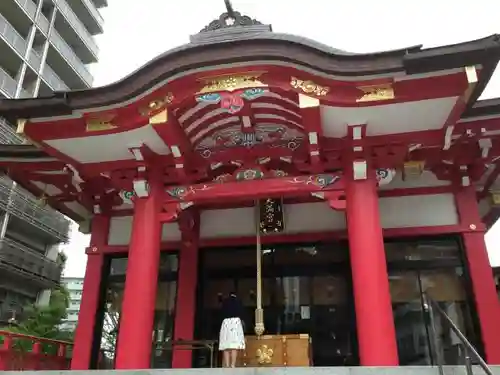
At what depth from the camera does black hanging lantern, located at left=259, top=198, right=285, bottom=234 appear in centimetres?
937

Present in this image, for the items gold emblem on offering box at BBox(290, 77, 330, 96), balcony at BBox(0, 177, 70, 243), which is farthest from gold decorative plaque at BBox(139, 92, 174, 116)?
balcony at BBox(0, 177, 70, 243)

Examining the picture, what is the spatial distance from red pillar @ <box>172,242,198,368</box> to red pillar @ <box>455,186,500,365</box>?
5324 mm

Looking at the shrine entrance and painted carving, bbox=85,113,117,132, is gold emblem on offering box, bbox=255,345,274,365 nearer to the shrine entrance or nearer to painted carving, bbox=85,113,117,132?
the shrine entrance

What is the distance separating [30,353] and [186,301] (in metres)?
3.21

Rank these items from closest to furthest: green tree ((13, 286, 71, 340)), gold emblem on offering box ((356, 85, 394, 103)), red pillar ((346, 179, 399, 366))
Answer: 1. red pillar ((346, 179, 399, 366))
2. gold emblem on offering box ((356, 85, 394, 103))
3. green tree ((13, 286, 71, 340))

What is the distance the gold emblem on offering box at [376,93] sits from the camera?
6.67 m

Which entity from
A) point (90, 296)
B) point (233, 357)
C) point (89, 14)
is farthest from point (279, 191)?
point (89, 14)

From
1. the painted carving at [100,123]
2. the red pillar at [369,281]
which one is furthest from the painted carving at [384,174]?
the painted carving at [100,123]

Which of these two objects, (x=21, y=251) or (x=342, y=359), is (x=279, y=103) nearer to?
(x=342, y=359)

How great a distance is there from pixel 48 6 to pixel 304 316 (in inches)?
1110

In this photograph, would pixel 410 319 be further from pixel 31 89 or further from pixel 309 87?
pixel 31 89

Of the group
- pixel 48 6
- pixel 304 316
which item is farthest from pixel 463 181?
pixel 48 6

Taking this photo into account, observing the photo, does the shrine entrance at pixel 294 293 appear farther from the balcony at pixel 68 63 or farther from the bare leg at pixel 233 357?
the balcony at pixel 68 63

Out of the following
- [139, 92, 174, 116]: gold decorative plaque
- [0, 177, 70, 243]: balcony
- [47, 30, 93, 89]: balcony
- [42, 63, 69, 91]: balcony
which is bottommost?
[139, 92, 174, 116]: gold decorative plaque
